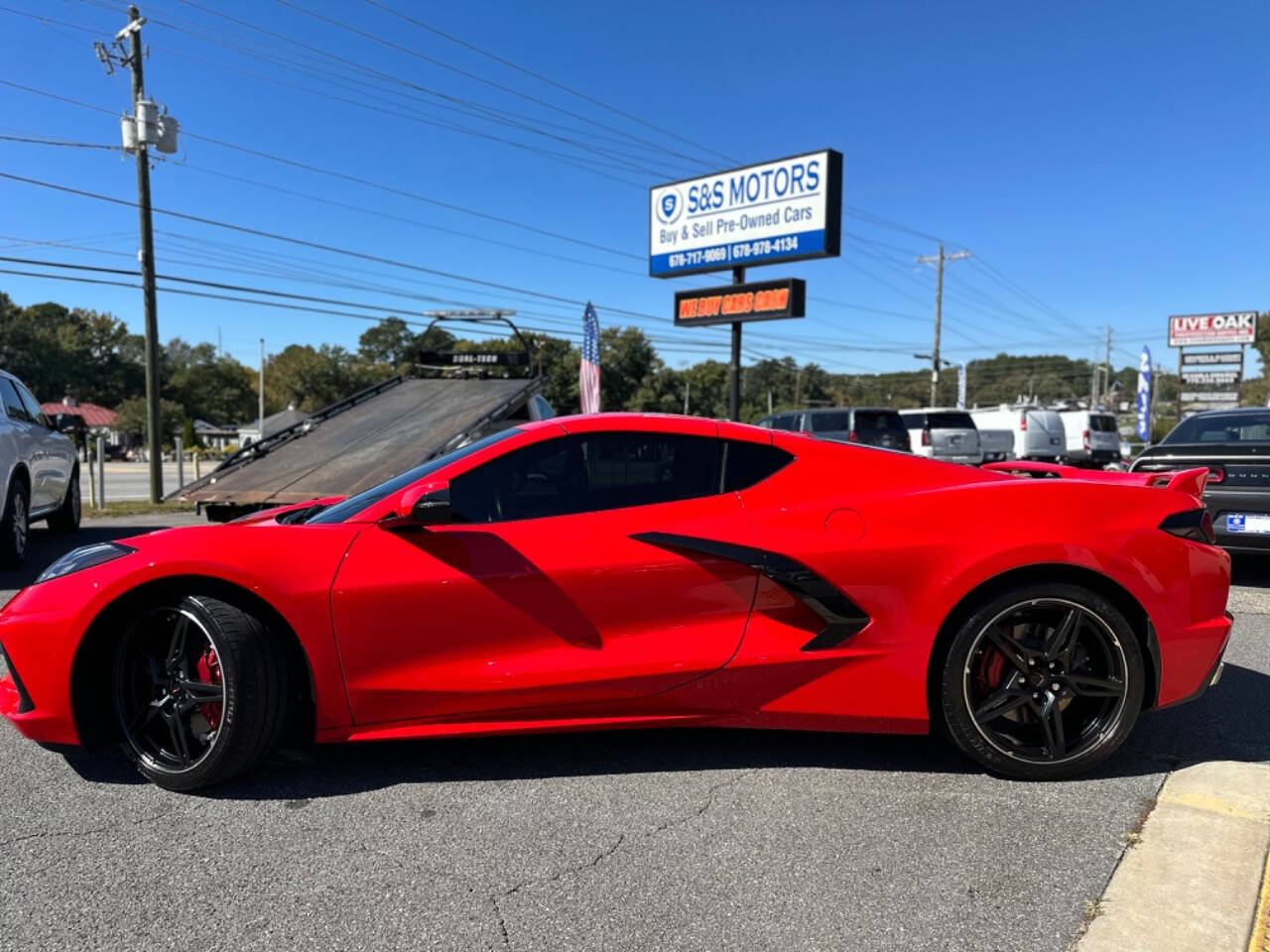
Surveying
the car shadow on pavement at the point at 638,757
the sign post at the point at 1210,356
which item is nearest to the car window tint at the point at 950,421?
the car shadow on pavement at the point at 638,757

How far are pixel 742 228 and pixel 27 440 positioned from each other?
45.2 feet

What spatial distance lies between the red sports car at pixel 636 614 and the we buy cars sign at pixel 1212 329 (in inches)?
2156

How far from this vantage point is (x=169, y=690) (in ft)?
9.80

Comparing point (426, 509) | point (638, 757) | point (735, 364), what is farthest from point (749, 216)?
point (426, 509)

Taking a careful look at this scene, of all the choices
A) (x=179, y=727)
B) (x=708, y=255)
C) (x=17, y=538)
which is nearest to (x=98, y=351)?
(x=708, y=255)

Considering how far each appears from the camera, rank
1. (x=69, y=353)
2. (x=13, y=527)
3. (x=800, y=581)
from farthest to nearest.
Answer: (x=69, y=353)
(x=13, y=527)
(x=800, y=581)

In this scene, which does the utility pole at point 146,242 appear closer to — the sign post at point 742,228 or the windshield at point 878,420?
the sign post at point 742,228

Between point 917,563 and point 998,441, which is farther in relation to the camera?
point 998,441

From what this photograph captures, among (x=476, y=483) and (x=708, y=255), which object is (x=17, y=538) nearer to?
(x=476, y=483)

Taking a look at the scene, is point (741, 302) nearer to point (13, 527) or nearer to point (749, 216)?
point (749, 216)

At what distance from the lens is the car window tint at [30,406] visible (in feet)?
26.8

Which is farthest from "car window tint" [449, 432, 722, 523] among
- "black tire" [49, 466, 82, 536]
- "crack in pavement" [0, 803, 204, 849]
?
"black tire" [49, 466, 82, 536]

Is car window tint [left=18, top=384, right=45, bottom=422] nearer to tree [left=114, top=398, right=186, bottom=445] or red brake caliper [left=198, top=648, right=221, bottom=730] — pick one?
red brake caliper [left=198, top=648, right=221, bottom=730]

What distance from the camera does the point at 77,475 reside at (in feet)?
32.9
